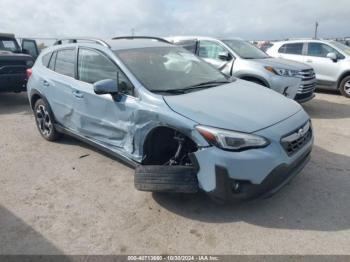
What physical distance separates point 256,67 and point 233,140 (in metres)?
4.49

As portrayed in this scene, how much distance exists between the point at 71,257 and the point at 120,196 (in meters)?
1.07

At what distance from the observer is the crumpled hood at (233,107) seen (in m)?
3.17

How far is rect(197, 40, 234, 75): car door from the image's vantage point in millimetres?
7616

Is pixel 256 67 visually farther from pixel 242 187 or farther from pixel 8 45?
pixel 8 45

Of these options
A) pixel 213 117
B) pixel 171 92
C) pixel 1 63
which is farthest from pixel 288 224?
pixel 1 63

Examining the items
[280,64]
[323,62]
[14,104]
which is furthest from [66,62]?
[323,62]

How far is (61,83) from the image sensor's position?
4.89m

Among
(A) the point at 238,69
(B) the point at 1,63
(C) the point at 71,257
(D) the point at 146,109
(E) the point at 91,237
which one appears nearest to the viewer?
A: (C) the point at 71,257

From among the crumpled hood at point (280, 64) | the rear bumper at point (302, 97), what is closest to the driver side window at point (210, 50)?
the crumpled hood at point (280, 64)

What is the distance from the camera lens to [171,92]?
145 inches

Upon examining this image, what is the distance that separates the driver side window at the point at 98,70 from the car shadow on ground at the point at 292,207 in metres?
1.33

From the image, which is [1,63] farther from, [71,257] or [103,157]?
[71,257]

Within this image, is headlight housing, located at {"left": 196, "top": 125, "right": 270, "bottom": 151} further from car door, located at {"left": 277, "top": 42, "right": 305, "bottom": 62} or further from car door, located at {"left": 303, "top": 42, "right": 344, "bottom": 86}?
car door, located at {"left": 277, "top": 42, "right": 305, "bottom": 62}

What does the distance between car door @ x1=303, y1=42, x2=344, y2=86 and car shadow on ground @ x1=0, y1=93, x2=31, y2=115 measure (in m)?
7.90
